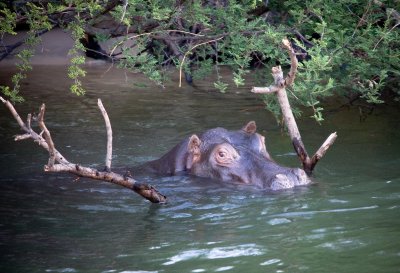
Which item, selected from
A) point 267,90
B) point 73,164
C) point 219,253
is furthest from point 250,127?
point 219,253


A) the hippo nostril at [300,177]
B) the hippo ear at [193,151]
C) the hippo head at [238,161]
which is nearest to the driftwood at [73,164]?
the hippo head at [238,161]

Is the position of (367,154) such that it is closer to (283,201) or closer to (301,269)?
(283,201)

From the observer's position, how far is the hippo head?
309 inches

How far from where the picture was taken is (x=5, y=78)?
15430 mm

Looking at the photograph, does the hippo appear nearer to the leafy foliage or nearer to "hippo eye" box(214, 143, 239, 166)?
"hippo eye" box(214, 143, 239, 166)

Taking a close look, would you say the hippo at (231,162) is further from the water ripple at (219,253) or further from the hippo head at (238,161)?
the water ripple at (219,253)

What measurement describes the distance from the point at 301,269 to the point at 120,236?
1.72 m

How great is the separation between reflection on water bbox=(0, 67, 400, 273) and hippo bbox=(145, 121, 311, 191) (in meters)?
0.16

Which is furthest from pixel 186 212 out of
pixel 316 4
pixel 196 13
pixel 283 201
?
pixel 316 4

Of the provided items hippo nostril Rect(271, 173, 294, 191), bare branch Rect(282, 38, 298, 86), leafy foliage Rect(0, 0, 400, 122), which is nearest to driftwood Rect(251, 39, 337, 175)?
bare branch Rect(282, 38, 298, 86)

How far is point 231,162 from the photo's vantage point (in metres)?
8.27

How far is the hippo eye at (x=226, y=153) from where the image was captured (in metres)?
8.25

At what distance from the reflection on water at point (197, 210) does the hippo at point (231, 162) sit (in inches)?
6.1

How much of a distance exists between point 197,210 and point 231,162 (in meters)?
1.13
